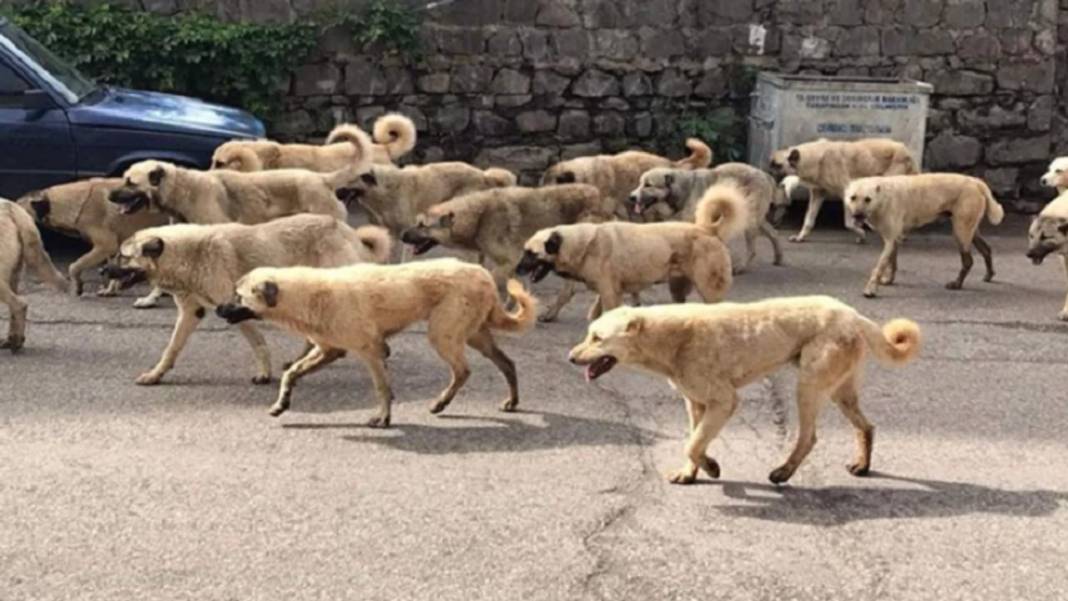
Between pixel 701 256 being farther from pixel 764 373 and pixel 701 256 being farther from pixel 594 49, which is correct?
pixel 594 49

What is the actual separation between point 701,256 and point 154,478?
163 inches

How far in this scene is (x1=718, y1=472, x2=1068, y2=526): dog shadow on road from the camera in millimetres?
6500

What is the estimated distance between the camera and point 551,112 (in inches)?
599

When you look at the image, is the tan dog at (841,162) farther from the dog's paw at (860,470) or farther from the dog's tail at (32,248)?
the dog's tail at (32,248)

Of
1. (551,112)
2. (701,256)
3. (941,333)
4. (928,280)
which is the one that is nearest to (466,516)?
(701,256)

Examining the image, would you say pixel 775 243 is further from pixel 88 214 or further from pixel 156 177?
pixel 88 214

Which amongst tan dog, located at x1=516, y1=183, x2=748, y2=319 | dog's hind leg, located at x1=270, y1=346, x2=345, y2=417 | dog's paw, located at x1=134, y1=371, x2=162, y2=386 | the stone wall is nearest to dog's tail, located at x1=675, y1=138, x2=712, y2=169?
the stone wall

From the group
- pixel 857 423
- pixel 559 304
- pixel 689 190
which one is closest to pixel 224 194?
pixel 559 304

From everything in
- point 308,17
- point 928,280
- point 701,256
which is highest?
point 308,17

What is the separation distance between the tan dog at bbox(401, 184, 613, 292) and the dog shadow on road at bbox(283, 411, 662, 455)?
258cm

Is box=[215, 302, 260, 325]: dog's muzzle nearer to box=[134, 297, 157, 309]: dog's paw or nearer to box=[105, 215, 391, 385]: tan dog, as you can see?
Answer: box=[105, 215, 391, 385]: tan dog

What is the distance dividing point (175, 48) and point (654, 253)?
682cm

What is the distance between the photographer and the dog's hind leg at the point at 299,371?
7824mm

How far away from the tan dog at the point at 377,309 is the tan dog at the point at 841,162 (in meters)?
6.33
